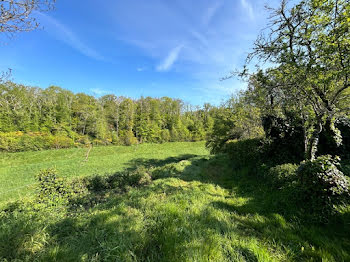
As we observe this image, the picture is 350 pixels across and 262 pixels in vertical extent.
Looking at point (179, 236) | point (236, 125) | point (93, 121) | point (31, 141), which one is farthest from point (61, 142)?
point (179, 236)

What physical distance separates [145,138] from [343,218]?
39751mm

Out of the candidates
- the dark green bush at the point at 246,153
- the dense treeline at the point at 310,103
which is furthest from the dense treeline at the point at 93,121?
the dense treeline at the point at 310,103

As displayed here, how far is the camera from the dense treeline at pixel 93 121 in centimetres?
2646

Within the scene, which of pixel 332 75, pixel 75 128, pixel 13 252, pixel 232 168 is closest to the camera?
pixel 13 252

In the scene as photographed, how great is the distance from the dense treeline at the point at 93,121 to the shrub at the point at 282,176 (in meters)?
27.3

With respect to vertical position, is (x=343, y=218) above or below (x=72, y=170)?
above

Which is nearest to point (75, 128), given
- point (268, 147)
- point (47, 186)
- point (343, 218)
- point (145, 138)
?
point (145, 138)

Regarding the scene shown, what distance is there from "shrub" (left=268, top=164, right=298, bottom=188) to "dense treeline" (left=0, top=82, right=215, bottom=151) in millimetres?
27301

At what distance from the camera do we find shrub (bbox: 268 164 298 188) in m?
4.53

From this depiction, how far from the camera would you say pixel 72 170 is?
16672 mm

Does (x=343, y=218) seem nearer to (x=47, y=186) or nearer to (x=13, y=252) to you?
(x=13, y=252)

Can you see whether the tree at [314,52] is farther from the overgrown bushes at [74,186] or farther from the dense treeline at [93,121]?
the dense treeline at [93,121]

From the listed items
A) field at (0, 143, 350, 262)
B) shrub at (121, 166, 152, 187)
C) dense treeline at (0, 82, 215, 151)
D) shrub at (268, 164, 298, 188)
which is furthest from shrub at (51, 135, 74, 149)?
shrub at (268, 164, 298, 188)

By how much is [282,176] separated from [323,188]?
201cm
